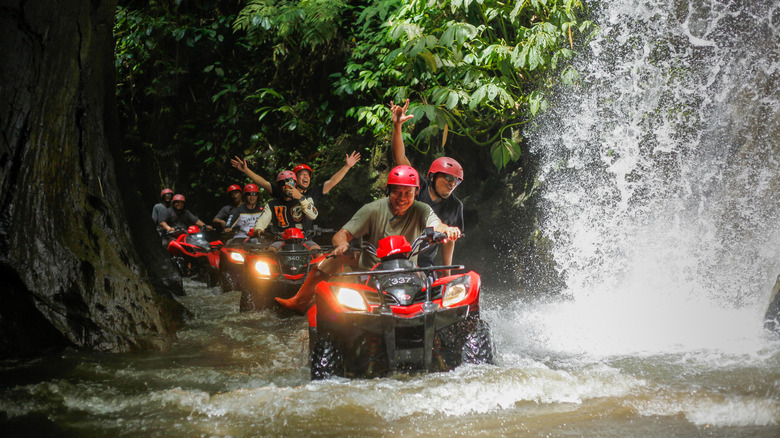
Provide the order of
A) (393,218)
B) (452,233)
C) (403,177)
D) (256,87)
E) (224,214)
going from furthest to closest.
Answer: (256,87) < (224,214) < (393,218) < (403,177) < (452,233)

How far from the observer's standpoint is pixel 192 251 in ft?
38.1

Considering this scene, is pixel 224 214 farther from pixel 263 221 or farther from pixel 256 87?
pixel 263 221

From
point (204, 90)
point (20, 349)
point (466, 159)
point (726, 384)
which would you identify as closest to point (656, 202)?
point (466, 159)

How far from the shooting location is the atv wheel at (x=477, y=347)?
4.20 metres

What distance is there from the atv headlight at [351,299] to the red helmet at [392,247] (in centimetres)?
37

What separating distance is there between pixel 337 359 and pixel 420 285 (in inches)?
32.6

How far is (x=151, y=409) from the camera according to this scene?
11.9 feet

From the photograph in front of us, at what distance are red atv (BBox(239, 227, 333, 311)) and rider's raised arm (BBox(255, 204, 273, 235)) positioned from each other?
1.41 feet

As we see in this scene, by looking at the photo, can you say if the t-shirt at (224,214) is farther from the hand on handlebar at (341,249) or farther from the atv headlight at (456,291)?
the atv headlight at (456,291)

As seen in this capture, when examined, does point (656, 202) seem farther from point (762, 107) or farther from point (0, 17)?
point (0, 17)

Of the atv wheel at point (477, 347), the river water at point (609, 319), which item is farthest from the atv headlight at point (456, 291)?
the river water at point (609, 319)

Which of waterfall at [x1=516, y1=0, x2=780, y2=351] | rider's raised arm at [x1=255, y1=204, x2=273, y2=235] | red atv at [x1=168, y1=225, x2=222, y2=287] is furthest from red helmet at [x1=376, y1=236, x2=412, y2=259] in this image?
red atv at [x1=168, y1=225, x2=222, y2=287]

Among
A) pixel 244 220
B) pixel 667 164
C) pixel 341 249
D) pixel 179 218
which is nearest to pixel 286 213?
pixel 244 220

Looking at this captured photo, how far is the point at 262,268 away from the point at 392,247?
363 cm
